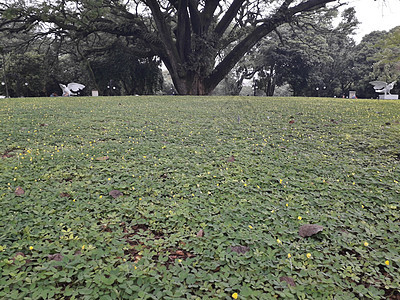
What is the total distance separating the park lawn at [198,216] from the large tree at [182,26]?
36.8ft

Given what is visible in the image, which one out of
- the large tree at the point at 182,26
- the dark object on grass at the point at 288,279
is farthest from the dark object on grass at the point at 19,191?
the large tree at the point at 182,26

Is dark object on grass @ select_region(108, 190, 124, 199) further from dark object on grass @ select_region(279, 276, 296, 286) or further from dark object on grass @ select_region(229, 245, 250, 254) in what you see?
dark object on grass @ select_region(279, 276, 296, 286)

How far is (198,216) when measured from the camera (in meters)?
2.26

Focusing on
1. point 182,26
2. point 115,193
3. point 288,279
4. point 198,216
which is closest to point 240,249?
point 288,279

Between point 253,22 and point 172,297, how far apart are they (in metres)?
16.3

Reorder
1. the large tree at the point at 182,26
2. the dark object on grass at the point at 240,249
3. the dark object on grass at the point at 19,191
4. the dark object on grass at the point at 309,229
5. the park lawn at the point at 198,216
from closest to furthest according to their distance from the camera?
the park lawn at the point at 198,216 → the dark object on grass at the point at 240,249 → the dark object on grass at the point at 309,229 → the dark object on grass at the point at 19,191 → the large tree at the point at 182,26

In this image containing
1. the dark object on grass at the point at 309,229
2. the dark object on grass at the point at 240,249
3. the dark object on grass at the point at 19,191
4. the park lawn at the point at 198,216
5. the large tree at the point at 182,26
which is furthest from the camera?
the large tree at the point at 182,26

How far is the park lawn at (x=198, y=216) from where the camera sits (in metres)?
1.59

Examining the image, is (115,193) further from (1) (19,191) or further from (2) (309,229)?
(2) (309,229)

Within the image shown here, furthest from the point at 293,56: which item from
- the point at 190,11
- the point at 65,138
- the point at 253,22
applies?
the point at 65,138

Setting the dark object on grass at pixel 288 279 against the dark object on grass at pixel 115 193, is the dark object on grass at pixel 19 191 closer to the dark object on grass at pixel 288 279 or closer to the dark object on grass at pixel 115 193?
the dark object on grass at pixel 115 193

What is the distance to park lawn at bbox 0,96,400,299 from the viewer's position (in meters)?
1.59

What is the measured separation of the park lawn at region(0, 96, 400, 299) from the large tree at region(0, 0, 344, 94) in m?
11.2

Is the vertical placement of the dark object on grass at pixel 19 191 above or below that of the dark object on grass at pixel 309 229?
above
